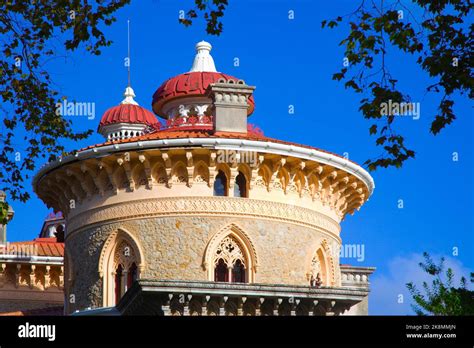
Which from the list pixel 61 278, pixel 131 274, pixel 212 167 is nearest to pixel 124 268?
pixel 131 274

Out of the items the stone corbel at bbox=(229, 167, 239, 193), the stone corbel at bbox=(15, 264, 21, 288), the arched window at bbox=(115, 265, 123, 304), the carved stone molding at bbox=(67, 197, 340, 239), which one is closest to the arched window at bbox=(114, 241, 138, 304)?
the arched window at bbox=(115, 265, 123, 304)

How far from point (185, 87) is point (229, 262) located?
7.57 m

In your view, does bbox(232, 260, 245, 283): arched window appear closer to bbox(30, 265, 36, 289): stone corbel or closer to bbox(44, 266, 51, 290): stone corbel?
bbox(44, 266, 51, 290): stone corbel

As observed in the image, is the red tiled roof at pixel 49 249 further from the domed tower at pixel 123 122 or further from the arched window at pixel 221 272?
the arched window at pixel 221 272

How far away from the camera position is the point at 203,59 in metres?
40.1

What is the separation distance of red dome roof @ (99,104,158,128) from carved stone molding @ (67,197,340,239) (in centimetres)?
1886

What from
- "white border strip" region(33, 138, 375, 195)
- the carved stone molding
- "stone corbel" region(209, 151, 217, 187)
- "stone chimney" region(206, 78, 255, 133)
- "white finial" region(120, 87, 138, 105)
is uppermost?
"white finial" region(120, 87, 138, 105)

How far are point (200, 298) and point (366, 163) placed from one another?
1092cm

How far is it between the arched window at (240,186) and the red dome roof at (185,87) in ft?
15.1

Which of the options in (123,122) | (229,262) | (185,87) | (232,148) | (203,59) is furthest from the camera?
(123,122)

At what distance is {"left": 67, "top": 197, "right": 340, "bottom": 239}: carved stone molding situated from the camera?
32844mm

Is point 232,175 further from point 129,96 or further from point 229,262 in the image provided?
point 129,96
